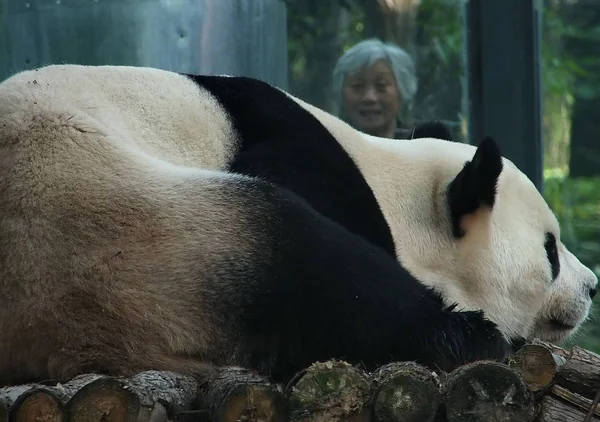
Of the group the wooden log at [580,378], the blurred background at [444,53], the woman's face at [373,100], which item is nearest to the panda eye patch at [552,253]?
the wooden log at [580,378]

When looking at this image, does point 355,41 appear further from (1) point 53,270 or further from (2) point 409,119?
(1) point 53,270

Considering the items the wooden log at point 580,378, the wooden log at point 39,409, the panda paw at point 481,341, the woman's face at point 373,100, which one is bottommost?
the panda paw at point 481,341

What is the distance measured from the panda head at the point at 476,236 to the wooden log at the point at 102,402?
1.53 metres

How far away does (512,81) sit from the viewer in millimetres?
6348

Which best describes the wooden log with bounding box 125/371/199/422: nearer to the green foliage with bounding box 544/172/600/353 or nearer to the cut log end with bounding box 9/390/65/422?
the cut log end with bounding box 9/390/65/422

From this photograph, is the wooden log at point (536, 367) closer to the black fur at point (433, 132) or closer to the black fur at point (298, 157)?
the black fur at point (298, 157)

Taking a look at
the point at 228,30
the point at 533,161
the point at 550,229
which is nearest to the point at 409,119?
the point at 533,161

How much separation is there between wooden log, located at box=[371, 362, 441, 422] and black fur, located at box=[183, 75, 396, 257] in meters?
1.01

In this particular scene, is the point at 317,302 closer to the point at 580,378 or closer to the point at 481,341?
the point at 481,341

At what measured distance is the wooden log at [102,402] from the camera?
83.8 inches

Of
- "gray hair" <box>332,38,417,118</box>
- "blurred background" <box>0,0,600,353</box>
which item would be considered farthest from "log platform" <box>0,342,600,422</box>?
"gray hair" <box>332,38,417,118</box>

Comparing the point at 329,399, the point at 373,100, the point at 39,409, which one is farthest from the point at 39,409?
the point at 373,100

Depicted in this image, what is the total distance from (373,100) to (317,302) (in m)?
3.48

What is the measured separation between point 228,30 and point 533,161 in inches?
83.2
